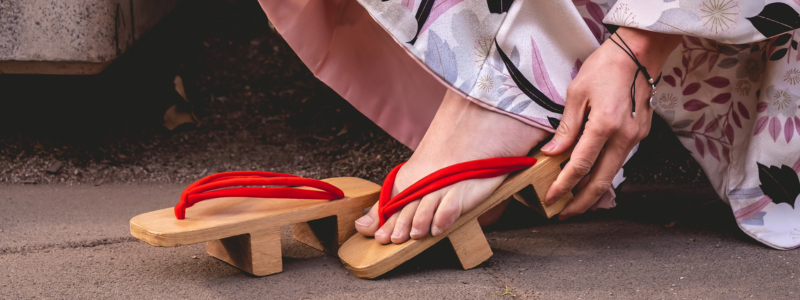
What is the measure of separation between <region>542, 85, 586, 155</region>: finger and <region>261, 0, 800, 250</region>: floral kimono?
0.01m

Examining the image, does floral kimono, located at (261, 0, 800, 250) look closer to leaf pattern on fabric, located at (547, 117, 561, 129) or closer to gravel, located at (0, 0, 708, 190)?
leaf pattern on fabric, located at (547, 117, 561, 129)

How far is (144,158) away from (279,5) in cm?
55

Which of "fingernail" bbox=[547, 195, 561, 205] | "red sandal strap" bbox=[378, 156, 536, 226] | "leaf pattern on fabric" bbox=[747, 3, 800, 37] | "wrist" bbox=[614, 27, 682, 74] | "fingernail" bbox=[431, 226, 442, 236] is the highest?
"leaf pattern on fabric" bbox=[747, 3, 800, 37]

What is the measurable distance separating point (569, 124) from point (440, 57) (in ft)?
0.57

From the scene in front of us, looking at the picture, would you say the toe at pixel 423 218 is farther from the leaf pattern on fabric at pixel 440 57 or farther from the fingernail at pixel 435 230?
the leaf pattern on fabric at pixel 440 57

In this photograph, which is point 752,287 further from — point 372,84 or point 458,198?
point 372,84

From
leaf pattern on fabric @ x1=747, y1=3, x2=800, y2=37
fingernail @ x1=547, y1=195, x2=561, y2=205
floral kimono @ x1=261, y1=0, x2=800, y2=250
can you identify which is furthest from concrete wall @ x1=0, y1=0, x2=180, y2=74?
leaf pattern on fabric @ x1=747, y1=3, x2=800, y2=37

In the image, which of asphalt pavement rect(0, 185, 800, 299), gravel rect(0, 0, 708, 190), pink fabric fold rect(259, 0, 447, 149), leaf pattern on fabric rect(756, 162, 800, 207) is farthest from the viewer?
gravel rect(0, 0, 708, 190)

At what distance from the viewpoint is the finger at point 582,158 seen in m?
0.69

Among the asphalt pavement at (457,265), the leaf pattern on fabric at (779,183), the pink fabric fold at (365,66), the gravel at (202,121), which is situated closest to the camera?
the asphalt pavement at (457,265)

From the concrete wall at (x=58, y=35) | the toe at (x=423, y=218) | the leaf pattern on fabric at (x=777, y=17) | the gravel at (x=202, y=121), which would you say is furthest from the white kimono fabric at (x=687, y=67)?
the concrete wall at (x=58, y=35)

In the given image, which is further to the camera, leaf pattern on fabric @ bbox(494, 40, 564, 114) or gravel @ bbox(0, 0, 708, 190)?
gravel @ bbox(0, 0, 708, 190)

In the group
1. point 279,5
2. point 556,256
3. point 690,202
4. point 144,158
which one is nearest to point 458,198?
point 556,256

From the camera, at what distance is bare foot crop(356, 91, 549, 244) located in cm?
69
